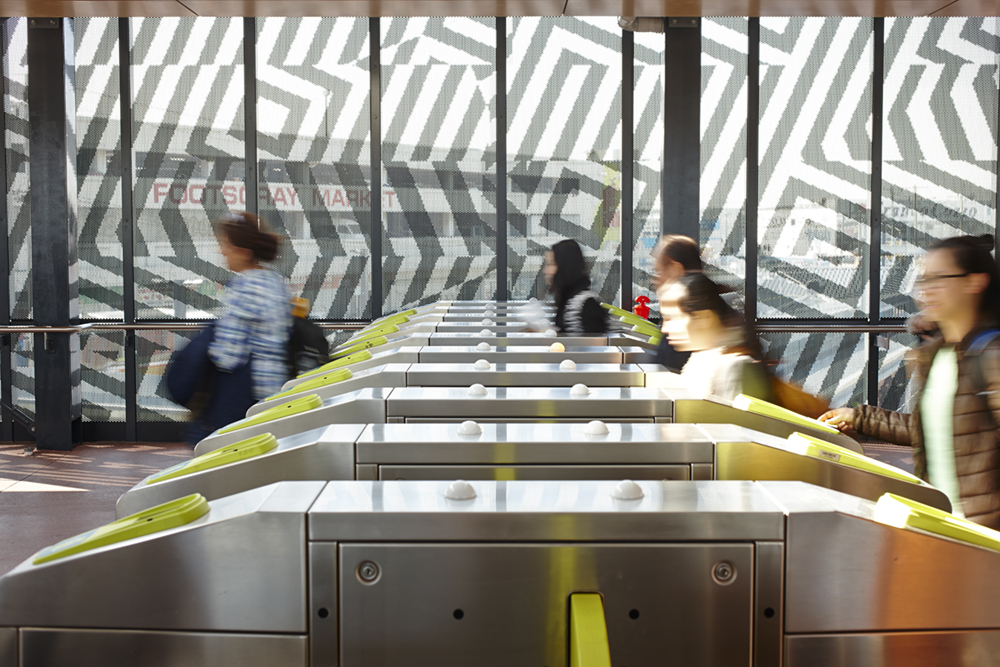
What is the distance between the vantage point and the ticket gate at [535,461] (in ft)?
5.42

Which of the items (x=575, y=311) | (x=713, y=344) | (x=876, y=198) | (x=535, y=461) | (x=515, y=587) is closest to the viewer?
(x=515, y=587)

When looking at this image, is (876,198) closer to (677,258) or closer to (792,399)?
(677,258)

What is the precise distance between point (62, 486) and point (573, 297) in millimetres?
3076

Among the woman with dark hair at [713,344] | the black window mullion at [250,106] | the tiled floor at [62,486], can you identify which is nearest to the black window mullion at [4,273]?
the tiled floor at [62,486]

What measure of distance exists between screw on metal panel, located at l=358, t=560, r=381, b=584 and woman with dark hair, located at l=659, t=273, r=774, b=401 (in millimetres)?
1331

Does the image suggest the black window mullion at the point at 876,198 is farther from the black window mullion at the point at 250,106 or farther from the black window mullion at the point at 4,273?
the black window mullion at the point at 4,273

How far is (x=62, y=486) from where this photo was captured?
4742mm

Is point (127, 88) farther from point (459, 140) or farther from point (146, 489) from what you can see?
point (146, 489)

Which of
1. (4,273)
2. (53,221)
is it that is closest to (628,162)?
(53,221)

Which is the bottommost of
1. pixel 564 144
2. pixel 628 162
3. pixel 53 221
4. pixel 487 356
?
pixel 487 356

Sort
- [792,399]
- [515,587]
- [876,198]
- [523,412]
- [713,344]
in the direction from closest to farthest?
[515,587] < [523,412] < [713,344] < [792,399] < [876,198]

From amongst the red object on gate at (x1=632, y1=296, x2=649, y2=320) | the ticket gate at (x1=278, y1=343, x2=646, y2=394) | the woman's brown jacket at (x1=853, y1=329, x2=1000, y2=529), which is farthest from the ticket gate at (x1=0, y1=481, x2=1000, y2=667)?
the red object on gate at (x1=632, y1=296, x2=649, y2=320)

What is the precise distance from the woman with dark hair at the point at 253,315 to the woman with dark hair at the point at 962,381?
186cm

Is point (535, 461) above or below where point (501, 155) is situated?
below
